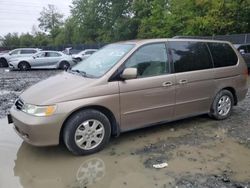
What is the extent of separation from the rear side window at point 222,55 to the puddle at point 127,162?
56.4 inches

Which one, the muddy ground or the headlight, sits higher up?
the headlight

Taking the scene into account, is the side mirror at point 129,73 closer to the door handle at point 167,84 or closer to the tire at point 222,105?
the door handle at point 167,84

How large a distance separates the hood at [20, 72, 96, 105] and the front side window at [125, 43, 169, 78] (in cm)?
82

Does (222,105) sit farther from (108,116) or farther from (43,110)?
(43,110)

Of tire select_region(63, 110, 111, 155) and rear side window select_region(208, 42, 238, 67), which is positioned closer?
tire select_region(63, 110, 111, 155)

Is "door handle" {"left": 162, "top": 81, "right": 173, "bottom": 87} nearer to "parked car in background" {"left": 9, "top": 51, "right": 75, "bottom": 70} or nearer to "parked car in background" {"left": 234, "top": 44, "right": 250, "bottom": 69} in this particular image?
"parked car in background" {"left": 234, "top": 44, "right": 250, "bottom": 69}

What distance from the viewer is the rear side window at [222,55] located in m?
6.20

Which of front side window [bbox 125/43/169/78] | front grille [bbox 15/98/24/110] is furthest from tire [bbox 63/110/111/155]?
front side window [bbox 125/43/169/78]

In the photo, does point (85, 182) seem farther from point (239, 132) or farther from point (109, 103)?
point (239, 132)

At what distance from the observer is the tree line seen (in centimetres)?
2542

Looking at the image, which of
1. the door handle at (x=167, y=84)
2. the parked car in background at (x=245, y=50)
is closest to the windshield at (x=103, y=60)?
the door handle at (x=167, y=84)

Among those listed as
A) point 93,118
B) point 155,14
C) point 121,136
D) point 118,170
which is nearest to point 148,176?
point 118,170

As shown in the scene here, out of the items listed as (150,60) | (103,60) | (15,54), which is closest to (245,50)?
(150,60)

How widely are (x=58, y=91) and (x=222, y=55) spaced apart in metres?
3.52
